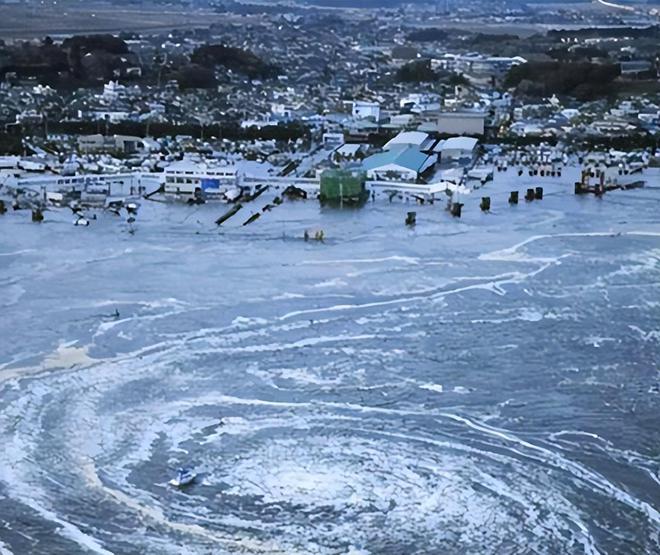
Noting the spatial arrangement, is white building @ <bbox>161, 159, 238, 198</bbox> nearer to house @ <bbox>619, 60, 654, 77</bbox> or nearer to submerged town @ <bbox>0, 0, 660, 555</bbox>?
submerged town @ <bbox>0, 0, 660, 555</bbox>

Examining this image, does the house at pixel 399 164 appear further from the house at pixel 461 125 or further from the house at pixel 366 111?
the house at pixel 366 111

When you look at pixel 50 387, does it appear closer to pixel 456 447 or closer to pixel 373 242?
pixel 456 447

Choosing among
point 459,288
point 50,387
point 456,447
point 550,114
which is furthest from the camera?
point 550,114

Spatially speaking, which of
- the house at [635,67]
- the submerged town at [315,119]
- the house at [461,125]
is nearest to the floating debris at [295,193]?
the submerged town at [315,119]

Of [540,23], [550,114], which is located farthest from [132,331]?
[540,23]

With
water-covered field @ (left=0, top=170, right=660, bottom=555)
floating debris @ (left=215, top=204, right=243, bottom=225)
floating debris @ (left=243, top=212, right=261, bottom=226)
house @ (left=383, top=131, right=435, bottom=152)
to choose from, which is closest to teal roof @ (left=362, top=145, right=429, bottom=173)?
house @ (left=383, top=131, right=435, bottom=152)

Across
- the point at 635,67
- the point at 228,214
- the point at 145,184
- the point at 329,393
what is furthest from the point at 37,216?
the point at 635,67
